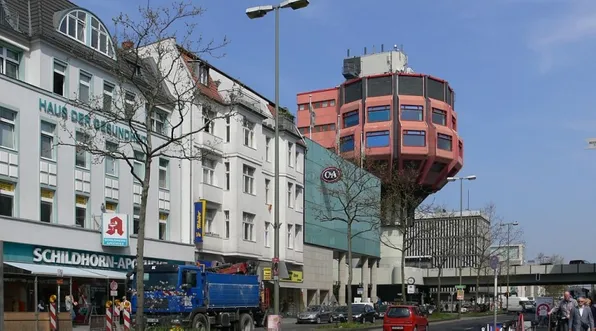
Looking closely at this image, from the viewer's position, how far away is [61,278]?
35000 mm

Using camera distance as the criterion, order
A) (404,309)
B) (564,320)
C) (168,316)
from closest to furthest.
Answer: (564,320) → (168,316) → (404,309)

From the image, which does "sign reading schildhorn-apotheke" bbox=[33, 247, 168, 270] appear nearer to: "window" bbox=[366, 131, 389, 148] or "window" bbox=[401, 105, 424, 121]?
"window" bbox=[366, 131, 389, 148]

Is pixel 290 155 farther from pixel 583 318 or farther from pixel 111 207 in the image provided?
pixel 583 318

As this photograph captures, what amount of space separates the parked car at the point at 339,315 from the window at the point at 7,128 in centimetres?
2639

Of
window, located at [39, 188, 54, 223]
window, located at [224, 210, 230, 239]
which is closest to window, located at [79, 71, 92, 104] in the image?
window, located at [39, 188, 54, 223]

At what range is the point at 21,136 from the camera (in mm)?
34281

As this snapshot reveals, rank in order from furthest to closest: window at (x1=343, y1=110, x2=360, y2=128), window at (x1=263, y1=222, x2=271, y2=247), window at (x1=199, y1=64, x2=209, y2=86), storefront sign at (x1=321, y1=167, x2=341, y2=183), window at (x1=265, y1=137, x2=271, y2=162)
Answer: window at (x1=343, y1=110, x2=360, y2=128)
storefront sign at (x1=321, y1=167, x2=341, y2=183)
window at (x1=265, y1=137, x2=271, y2=162)
window at (x1=263, y1=222, x2=271, y2=247)
window at (x1=199, y1=64, x2=209, y2=86)

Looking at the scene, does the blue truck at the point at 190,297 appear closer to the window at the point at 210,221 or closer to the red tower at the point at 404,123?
the window at the point at 210,221

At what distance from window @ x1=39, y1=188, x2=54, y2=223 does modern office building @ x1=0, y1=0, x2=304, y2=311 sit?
0.06m

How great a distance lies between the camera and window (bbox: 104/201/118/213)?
4019 centimetres

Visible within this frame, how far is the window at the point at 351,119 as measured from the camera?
322 ft

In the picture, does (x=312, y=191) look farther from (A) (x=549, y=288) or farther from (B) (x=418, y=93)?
(A) (x=549, y=288)

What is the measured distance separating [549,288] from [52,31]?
167 metres

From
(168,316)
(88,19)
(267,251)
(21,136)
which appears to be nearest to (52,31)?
(88,19)
